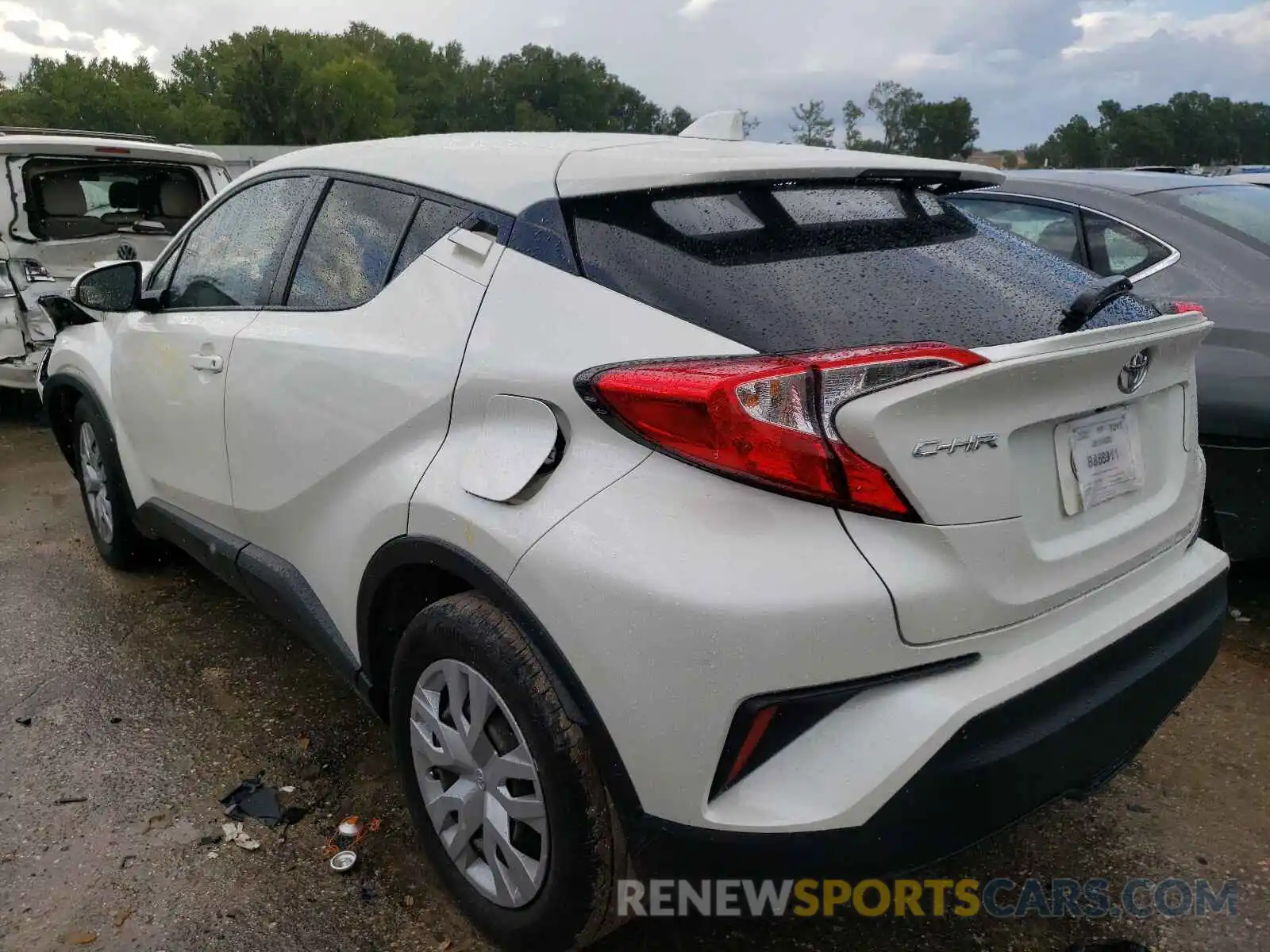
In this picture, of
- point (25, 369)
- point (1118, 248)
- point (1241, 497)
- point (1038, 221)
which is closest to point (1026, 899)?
point (1241, 497)

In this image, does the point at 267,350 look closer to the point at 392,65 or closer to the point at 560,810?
the point at 560,810

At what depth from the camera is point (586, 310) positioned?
1777 mm

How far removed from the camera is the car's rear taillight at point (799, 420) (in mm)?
1531

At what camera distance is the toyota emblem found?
1.86 metres

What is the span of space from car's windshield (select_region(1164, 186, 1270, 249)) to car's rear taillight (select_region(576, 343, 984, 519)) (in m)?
2.71

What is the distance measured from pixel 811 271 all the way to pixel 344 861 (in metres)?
1.79

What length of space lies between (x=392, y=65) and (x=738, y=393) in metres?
107

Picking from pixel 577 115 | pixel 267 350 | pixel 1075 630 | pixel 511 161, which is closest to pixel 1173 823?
pixel 1075 630

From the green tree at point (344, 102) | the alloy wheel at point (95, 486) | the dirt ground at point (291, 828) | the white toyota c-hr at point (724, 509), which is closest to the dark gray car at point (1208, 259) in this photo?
the dirt ground at point (291, 828)

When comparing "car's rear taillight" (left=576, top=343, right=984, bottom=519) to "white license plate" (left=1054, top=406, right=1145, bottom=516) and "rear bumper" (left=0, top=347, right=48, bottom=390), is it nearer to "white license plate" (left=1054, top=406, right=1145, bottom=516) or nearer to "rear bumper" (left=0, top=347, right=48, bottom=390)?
"white license plate" (left=1054, top=406, right=1145, bottom=516)

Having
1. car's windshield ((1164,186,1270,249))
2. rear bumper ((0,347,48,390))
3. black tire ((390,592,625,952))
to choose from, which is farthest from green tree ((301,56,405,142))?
black tire ((390,592,625,952))

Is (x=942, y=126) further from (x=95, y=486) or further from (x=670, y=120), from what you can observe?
(x=95, y=486)

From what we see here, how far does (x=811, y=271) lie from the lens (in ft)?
5.92

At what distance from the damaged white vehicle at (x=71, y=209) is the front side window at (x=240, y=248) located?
3334 millimetres
